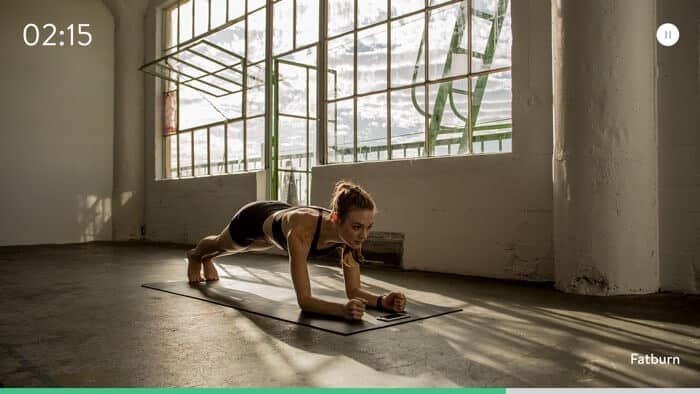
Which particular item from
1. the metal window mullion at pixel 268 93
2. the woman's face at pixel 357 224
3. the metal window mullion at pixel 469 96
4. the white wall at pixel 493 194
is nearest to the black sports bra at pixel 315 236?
the woman's face at pixel 357 224

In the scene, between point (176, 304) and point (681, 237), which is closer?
point (176, 304)

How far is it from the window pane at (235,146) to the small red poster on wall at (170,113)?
5.50 feet

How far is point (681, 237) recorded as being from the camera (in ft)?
11.2

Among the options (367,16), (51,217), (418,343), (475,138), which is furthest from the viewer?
(51,217)

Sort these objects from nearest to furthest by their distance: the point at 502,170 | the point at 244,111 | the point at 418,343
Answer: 1. the point at 418,343
2. the point at 502,170
3. the point at 244,111

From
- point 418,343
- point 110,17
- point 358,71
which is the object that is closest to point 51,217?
point 110,17

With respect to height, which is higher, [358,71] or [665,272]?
[358,71]

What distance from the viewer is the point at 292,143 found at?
666 cm

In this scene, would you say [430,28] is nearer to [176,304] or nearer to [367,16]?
[367,16]

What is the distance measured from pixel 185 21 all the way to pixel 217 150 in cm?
239

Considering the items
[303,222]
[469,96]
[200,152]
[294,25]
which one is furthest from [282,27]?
[303,222]

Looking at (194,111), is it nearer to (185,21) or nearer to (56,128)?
(185,21)

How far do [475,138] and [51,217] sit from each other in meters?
7.09

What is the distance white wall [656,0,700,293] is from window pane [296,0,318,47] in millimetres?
3729
